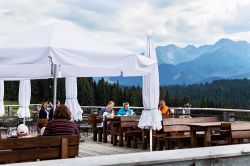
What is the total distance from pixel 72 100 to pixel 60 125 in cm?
749

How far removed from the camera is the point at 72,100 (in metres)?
14.0

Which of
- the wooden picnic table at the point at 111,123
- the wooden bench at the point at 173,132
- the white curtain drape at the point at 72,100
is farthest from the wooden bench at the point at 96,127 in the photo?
the wooden bench at the point at 173,132

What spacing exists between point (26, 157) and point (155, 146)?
587 cm

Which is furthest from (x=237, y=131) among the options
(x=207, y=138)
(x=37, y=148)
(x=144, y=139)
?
(x=37, y=148)

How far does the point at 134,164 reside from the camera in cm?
384

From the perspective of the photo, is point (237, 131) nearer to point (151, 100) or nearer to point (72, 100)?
point (151, 100)

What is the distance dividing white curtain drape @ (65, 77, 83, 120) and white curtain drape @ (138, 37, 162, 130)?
4.14 m

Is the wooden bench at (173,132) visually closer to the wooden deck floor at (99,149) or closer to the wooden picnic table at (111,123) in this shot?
the wooden deck floor at (99,149)

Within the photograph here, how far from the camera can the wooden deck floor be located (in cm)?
1014

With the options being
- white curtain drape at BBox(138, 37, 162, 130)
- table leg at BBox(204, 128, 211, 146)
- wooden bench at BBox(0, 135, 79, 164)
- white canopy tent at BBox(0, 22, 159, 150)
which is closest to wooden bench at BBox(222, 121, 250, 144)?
table leg at BBox(204, 128, 211, 146)

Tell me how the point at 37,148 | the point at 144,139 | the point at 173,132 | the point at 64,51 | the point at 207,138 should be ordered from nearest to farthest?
1. the point at 37,148
2. the point at 64,51
3. the point at 207,138
4. the point at 173,132
5. the point at 144,139

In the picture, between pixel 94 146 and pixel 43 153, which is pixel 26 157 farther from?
pixel 94 146

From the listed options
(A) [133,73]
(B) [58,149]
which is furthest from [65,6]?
(B) [58,149]

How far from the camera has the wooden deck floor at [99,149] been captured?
10.1 meters
